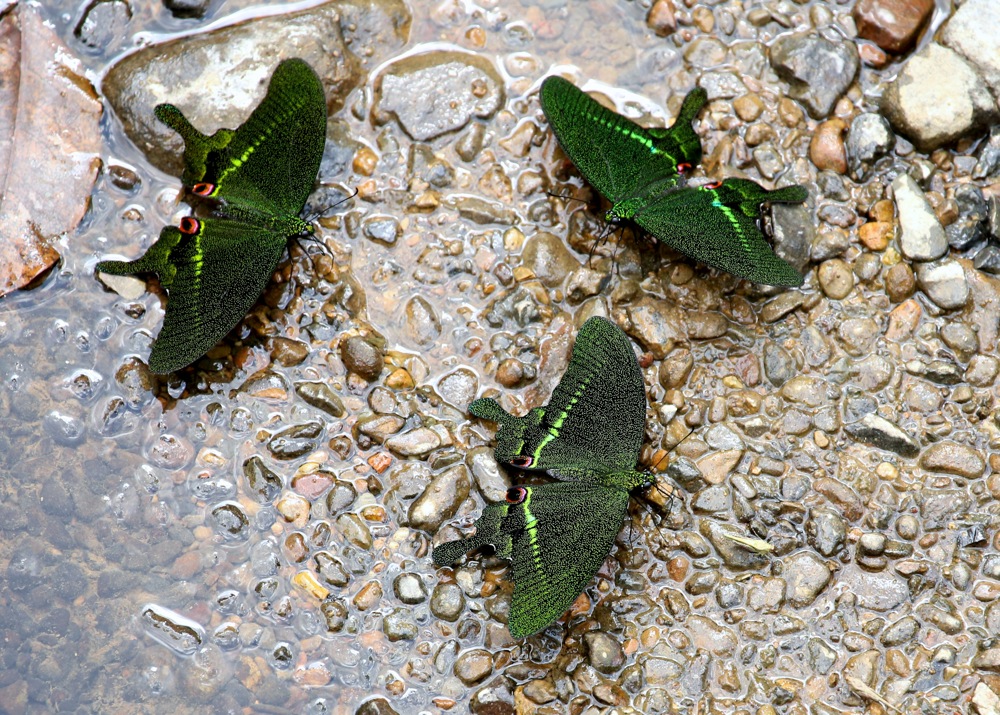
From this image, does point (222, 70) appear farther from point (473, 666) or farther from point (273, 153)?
point (473, 666)

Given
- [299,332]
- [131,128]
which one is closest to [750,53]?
[299,332]

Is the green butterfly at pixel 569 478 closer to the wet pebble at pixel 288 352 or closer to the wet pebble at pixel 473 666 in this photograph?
the wet pebble at pixel 473 666

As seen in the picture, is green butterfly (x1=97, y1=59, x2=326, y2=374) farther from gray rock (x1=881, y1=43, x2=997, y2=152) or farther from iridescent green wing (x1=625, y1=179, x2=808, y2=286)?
gray rock (x1=881, y1=43, x2=997, y2=152)

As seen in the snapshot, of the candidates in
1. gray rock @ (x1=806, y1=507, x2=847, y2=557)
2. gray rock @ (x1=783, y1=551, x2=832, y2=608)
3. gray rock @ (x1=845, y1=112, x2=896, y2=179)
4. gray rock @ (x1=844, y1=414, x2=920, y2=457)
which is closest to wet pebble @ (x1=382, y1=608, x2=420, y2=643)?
gray rock @ (x1=783, y1=551, x2=832, y2=608)

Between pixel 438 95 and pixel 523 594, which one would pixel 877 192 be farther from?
pixel 523 594

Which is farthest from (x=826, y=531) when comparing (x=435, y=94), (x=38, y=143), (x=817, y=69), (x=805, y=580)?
(x=38, y=143)

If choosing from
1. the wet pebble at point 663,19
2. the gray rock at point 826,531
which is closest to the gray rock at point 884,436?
the gray rock at point 826,531
